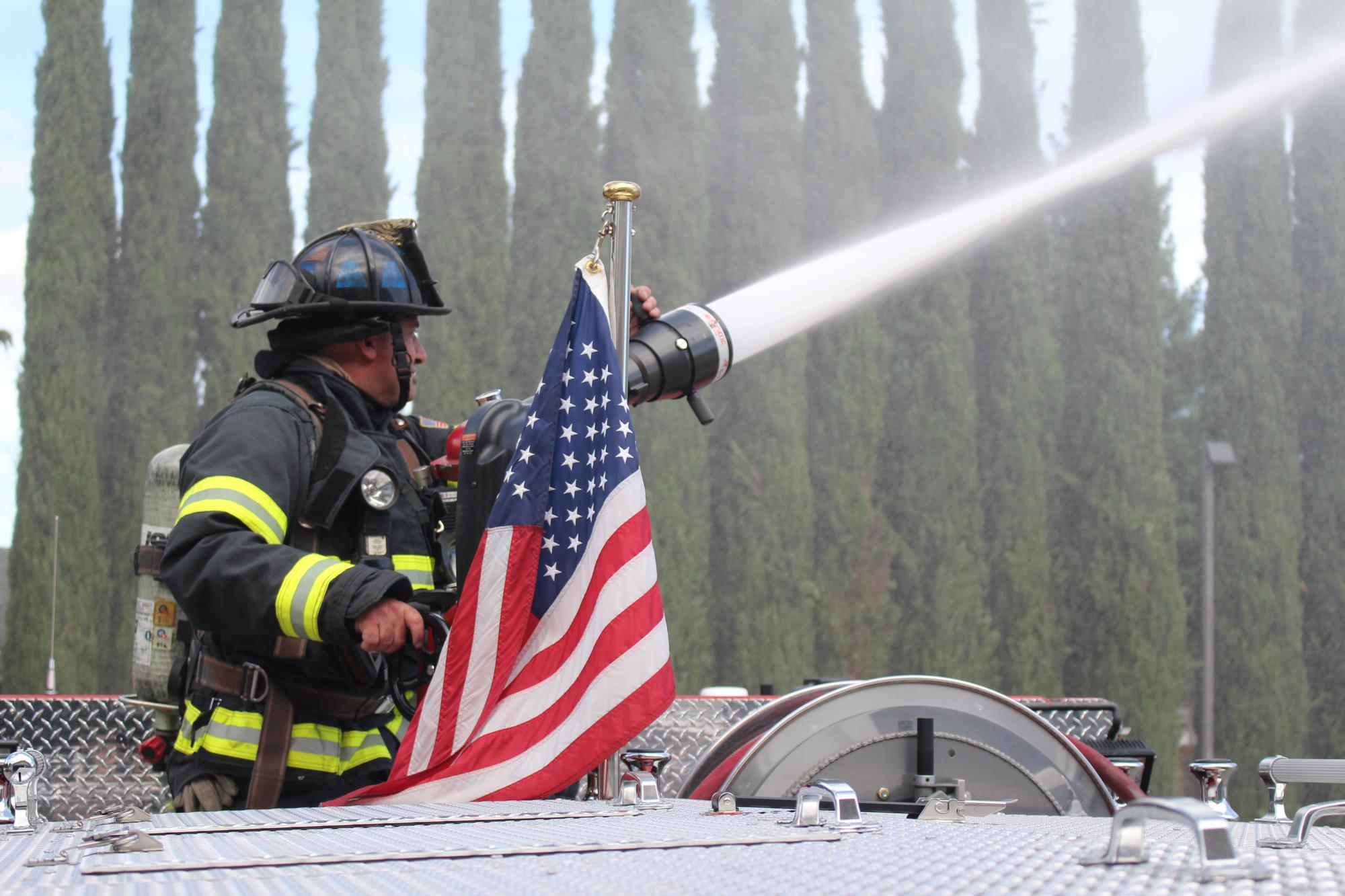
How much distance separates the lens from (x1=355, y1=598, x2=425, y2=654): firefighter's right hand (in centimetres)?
315

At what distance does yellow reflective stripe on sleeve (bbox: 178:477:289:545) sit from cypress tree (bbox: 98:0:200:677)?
12653 mm

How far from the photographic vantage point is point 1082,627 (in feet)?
56.6

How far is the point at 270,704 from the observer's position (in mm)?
3553

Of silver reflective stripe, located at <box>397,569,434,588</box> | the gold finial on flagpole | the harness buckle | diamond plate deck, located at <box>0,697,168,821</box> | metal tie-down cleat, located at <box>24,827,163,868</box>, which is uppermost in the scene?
the gold finial on flagpole

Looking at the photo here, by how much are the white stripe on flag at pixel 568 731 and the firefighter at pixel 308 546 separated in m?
0.35

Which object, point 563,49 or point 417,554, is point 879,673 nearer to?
point 563,49

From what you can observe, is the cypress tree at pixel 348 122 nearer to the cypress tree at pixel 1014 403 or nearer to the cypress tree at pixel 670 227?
the cypress tree at pixel 670 227

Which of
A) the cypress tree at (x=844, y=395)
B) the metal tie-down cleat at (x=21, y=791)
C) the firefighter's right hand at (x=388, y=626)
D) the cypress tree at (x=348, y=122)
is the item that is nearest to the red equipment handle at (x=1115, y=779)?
the firefighter's right hand at (x=388, y=626)

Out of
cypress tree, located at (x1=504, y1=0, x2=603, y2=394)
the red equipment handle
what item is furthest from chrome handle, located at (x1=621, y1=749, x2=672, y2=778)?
cypress tree, located at (x1=504, y1=0, x2=603, y2=394)

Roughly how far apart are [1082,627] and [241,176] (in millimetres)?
11814

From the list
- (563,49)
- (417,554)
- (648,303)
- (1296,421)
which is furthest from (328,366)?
(1296,421)

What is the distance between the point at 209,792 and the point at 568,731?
1003 mm

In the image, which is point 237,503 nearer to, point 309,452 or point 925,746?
point 309,452

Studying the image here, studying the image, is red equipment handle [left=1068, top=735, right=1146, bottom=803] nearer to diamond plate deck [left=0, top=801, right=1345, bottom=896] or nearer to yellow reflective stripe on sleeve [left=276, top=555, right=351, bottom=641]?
diamond plate deck [left=0, top=801, right=1345, bottom=896]
